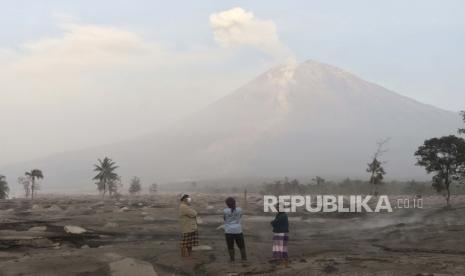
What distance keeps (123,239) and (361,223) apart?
15.5 meters

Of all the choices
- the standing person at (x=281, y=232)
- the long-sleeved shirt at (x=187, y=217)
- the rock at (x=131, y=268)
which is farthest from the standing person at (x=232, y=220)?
the rock at (x=131, y=268)

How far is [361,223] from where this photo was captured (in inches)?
1305

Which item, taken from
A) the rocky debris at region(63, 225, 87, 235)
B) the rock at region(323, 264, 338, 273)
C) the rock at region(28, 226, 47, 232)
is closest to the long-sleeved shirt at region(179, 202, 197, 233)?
the rock at region(323, 264, 338, 273)

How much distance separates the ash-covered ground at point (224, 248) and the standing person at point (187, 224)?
393 millimetres

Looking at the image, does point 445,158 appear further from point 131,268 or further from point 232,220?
point 131,268

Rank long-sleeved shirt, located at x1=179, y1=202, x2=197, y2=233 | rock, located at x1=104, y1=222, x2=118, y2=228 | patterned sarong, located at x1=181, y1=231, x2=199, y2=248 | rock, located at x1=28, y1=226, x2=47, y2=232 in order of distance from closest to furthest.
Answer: long-sleeved shirt, located at x1=179, y1=202, x2=197, y2=233 → patterned sarong, located at x1=181, y1=231, x2=199, y2=248 → rock, located at x1=28, y1=226, x2=47, y2=232 → rock, located at x1=104, y1=222, x2=118, y2=228

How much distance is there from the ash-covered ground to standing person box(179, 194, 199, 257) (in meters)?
0.39

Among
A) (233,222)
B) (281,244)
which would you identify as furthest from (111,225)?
(281,244)

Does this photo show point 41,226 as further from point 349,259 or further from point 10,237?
point 349,259

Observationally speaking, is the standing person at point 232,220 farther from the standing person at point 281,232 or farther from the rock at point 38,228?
the rock at point 38,228

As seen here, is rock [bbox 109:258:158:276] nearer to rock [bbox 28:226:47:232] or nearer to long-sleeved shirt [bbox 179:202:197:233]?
long-sleeved shirt [bbox 179:202:197:233]

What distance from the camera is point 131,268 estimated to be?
14406 millimetres

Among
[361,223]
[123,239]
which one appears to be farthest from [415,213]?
[123,239]

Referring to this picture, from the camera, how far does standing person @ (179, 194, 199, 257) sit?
51.9ft
